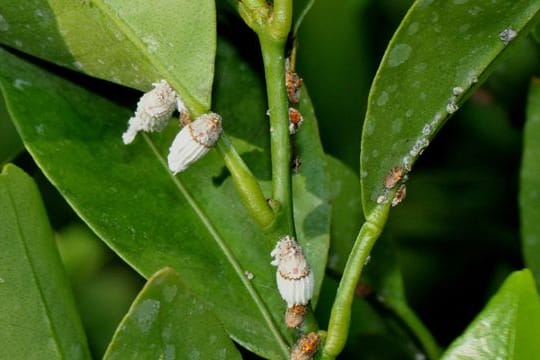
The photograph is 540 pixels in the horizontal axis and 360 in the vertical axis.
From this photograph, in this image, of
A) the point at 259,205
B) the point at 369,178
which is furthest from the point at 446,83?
the point at 259,205

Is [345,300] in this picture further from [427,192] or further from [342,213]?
[427,192]

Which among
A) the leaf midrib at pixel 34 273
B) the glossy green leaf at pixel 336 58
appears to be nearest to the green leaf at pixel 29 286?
the leaf midrib at pixel 34 273

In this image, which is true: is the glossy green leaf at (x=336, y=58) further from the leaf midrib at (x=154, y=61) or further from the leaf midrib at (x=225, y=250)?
the leaf midrib at (x=154, y=61)

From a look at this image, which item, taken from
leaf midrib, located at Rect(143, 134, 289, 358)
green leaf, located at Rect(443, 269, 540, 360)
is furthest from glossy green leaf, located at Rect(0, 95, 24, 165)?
green leaf, located at Rect(443, 269, 540, 360)

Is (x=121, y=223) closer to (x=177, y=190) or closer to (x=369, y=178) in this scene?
(x=177, y=190)

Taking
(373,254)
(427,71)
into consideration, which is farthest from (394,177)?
(373,254)

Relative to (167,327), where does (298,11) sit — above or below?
above

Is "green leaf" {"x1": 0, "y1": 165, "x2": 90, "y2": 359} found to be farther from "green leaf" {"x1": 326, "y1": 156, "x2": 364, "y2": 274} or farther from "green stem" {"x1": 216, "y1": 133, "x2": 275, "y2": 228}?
"green leaf" {"x1": 326, "y1": 156, "x2": 364, "y2": 274}
